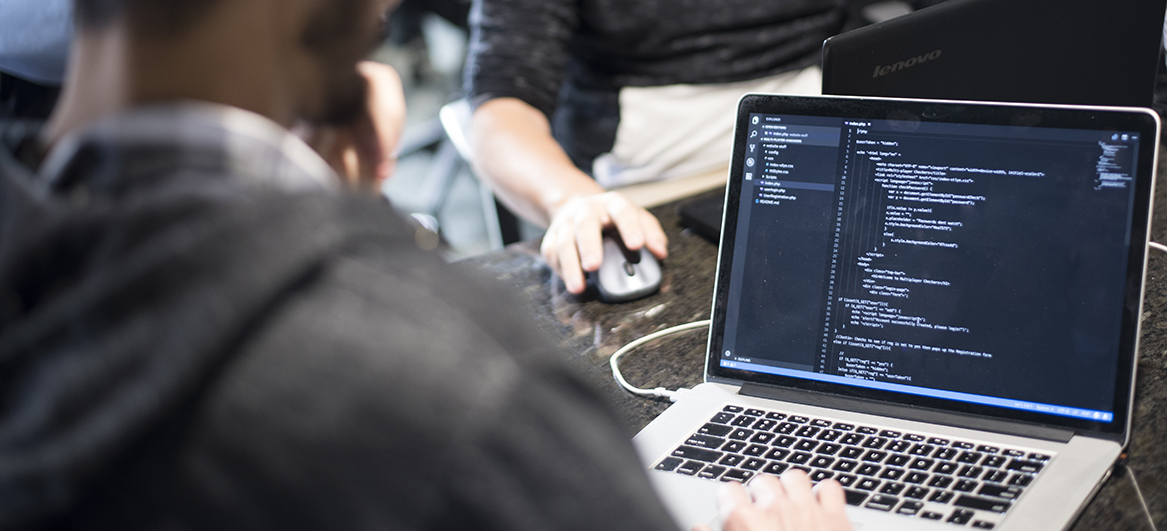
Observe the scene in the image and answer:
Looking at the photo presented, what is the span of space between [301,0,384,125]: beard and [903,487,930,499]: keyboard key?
51cm

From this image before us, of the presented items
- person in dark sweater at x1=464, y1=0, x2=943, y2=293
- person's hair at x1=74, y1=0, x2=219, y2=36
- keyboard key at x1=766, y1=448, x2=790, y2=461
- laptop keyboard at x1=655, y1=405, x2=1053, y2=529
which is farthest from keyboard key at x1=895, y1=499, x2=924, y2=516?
person in dark sweater at x1=464, y1=0, x2=943, y2=293

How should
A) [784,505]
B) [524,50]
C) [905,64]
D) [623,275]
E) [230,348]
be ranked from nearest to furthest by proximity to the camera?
[230,348], [784,505], [905,64], [623,275], [524,50]

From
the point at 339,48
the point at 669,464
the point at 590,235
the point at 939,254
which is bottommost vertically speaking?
the point at 669,464

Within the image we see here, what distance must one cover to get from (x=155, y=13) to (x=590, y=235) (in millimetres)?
704

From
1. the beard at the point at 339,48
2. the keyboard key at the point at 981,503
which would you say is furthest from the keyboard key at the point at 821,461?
the beard at the point at 339,48

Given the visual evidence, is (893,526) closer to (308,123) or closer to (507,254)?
(308,123)

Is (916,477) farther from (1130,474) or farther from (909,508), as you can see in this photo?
(1130,474)

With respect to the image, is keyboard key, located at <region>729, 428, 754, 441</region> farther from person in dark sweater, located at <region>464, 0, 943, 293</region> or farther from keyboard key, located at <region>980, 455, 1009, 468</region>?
person in dark sweater, located at <region>464, 0, 943, 293</region>

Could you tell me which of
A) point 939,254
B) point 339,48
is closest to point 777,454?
point 939,254

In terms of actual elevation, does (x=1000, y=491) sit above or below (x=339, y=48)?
below

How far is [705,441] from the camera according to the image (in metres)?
0.72

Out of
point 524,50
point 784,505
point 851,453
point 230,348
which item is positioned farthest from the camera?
point 524,50

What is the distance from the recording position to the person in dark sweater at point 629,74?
144 centimetres

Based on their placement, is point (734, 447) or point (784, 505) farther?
point (734, 447)
